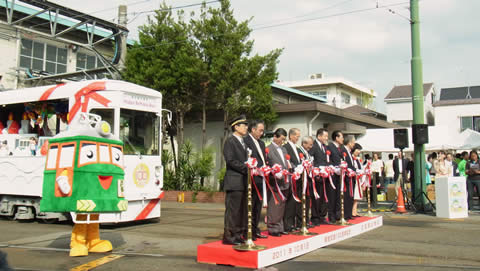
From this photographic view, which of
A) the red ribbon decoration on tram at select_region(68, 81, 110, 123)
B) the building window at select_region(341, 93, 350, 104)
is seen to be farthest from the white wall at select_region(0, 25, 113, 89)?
the building window at select_region(341, 93, 350, 104)

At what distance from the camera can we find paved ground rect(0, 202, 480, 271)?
21.4 ft

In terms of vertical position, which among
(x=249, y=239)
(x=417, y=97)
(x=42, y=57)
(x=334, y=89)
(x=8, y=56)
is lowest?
(x=249, y=239)

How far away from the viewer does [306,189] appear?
355 inches

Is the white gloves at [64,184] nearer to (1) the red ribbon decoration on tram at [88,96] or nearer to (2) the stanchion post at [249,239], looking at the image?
(2) the stanchion post at [249,239]

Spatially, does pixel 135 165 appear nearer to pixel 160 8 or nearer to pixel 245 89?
pixel 245 89

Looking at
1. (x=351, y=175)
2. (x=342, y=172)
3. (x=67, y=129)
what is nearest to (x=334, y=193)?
(x=342, y=172)

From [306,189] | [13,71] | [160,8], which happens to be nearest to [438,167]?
[306,189]

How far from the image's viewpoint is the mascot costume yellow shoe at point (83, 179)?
6.76m

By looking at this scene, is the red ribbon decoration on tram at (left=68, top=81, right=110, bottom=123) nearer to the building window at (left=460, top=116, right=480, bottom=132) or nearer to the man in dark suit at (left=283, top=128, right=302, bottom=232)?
the man in dark suit at (left=283, top=128, right=302, bottom=232)

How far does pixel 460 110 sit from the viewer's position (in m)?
37.7

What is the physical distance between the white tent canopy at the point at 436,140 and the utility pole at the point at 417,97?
24.3 feet

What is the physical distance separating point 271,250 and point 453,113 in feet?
120

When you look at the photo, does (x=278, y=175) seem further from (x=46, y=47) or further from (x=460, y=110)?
(x=460, y=110)

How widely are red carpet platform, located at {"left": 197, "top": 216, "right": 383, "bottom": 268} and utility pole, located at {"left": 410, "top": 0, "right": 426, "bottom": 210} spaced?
646cm
